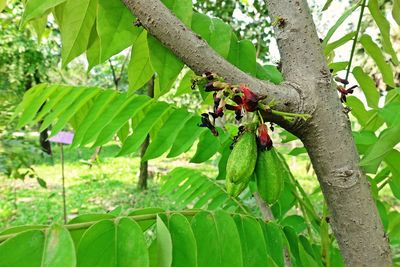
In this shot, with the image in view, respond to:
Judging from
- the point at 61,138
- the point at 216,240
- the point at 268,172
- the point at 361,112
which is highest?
the point at 361,112

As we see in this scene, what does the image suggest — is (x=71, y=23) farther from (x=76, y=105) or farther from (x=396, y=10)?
(x=396, y=10)

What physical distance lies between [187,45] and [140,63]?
20 centimetres

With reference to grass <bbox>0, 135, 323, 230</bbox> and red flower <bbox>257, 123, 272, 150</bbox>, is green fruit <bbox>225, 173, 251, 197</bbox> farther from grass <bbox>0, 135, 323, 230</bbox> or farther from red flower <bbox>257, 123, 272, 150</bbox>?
grass <bbox>0, 135, 323, 230</bbox>

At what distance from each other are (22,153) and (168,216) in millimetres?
3515

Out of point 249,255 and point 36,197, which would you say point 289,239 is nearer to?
point 249,255

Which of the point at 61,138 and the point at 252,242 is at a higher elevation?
the point at 252,242

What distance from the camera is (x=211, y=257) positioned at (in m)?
0.70

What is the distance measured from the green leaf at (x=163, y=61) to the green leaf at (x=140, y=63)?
10 centimetres

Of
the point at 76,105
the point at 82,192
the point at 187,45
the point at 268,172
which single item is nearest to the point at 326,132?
the point at 268,172

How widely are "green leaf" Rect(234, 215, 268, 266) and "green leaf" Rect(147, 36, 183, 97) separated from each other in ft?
1.04

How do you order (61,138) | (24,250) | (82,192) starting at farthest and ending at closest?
(82,192)
(61,138)
(24,250)

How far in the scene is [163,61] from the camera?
676mm

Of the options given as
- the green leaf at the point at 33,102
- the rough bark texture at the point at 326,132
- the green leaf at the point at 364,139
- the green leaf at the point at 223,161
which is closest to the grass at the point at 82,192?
the green leaf at the point at 33,102

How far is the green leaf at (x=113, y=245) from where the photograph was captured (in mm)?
592
